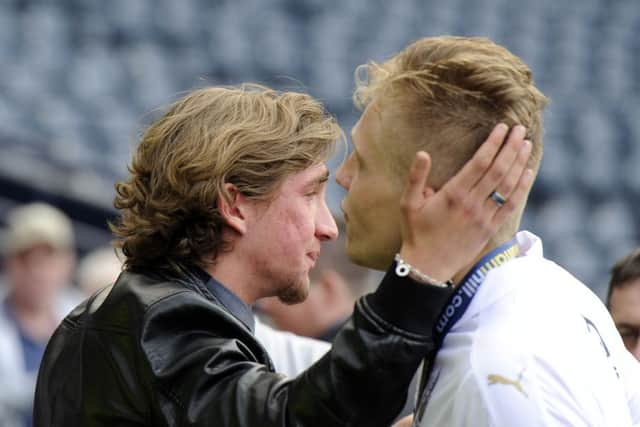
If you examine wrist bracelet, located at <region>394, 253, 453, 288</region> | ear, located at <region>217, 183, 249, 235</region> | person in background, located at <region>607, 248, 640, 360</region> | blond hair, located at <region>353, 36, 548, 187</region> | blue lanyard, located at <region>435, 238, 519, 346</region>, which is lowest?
person in background, located at <region>607, 248, 640, 360</region>

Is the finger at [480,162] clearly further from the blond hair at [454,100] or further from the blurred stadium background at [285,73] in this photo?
the blurred stadium background at [285,73]

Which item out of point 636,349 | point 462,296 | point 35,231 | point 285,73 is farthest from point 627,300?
point 285,73

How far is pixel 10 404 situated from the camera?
5395 mm

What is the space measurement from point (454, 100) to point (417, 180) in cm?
17

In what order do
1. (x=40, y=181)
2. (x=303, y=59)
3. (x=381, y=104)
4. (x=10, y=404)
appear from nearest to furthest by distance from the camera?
(x=381, y=104)
(x=10, y=404)
(x=40, y=181)
(x=303, y=59)

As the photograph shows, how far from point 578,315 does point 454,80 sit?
1.48 ft

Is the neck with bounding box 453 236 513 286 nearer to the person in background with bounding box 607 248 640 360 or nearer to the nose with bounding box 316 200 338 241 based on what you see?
the nose with bounding box 316 200 338 241

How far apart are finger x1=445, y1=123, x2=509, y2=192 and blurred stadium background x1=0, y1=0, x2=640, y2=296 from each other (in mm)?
6239

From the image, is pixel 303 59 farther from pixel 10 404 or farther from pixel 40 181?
pixel 10 404

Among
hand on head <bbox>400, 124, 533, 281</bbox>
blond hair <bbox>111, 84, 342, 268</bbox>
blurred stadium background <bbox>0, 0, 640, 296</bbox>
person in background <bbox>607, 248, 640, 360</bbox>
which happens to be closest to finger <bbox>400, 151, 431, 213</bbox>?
hand on head <bbox>400, 124, 533, 281</bbox>

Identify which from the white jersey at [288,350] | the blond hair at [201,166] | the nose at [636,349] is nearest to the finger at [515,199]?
the blond hair at [201,166]

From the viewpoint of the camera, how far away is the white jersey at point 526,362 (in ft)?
6.32

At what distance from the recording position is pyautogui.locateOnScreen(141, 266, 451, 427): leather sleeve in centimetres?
204

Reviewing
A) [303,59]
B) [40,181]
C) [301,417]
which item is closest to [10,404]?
[40,181]
